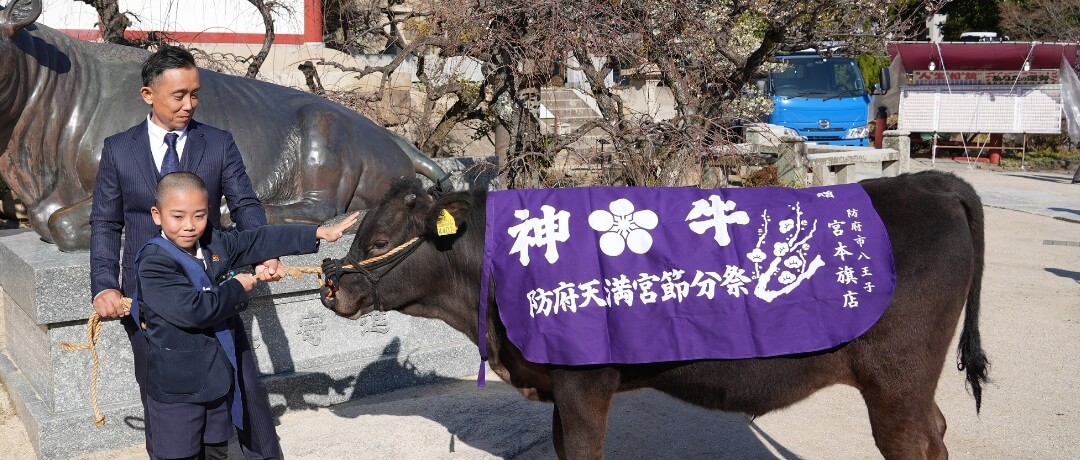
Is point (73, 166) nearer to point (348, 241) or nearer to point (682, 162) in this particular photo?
point (348, 241)

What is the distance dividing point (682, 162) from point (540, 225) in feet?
13.2

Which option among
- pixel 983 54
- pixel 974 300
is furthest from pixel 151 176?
pixel 983 54

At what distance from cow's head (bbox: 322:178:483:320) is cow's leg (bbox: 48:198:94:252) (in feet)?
6.30

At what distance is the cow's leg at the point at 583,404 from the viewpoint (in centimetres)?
360

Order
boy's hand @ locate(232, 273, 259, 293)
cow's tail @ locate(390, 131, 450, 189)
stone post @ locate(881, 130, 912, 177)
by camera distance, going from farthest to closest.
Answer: stone post @ locate(881, 130, 912, 177)
cow's tail @ locate(390, 131, 450, 189)
boy's hand @ locate(232, 273, 259, 293)

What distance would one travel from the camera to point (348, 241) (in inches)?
213

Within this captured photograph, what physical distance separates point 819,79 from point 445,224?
17087 millimetres

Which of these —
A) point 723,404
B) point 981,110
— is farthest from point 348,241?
point 981,110

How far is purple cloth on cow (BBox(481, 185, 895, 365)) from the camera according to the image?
11.6ft

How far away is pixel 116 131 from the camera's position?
509 centimetres

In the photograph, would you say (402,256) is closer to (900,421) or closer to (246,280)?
(246,280)

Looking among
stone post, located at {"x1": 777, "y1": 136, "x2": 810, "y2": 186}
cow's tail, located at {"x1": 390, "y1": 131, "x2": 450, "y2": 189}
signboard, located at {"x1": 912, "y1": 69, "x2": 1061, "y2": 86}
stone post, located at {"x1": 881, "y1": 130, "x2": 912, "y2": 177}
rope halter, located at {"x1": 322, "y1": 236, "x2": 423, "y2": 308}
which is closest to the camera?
rope halter, located at {"x1": 322, "y1": 236, "x2": 423, "y2": 308}

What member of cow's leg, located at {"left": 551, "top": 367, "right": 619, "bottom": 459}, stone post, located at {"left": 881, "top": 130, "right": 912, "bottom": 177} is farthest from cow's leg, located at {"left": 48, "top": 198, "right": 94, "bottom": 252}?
stone post, located at {"left": 881, "top": 130, "right": 912, "bottom": 177}

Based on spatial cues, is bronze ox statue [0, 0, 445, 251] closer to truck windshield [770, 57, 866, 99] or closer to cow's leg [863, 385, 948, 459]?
cow's leg [863, 385, 948, 459]
